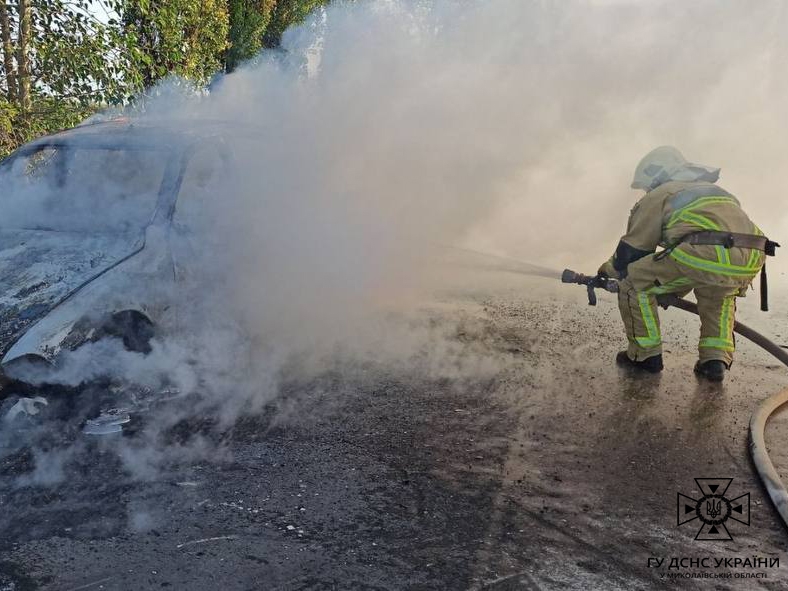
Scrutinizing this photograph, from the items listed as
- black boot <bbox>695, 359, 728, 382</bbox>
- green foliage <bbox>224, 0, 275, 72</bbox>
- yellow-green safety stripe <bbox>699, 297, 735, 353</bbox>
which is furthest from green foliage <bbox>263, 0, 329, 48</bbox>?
black boot <bbox>695, 359, 728, 382</bbox>

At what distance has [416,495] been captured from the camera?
10.5 ft

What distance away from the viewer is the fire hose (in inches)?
128

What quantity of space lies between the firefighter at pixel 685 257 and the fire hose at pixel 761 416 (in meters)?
0.12

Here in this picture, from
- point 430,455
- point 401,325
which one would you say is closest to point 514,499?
point 430,455

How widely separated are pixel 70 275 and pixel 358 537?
2.45 meters

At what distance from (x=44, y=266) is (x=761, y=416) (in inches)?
178

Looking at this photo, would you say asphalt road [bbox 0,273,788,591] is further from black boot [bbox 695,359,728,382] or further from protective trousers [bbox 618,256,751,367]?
protective trousers [bbox 618,256,751,367]

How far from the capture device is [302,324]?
19.0ft

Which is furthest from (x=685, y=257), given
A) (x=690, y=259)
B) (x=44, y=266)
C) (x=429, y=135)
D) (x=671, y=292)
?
(x=44, y=266)

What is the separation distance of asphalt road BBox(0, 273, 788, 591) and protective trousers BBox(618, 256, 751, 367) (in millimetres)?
328

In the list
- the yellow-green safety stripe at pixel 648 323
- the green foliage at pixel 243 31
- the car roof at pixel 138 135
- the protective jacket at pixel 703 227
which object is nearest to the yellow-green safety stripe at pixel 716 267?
the protective jacket at pixel 703 227

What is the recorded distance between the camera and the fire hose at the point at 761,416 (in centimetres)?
325

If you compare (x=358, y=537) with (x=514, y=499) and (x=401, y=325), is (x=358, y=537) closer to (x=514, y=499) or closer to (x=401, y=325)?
(x=514, y=499)

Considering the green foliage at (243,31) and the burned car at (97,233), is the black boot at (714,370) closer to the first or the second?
the burned car at (97,233)
